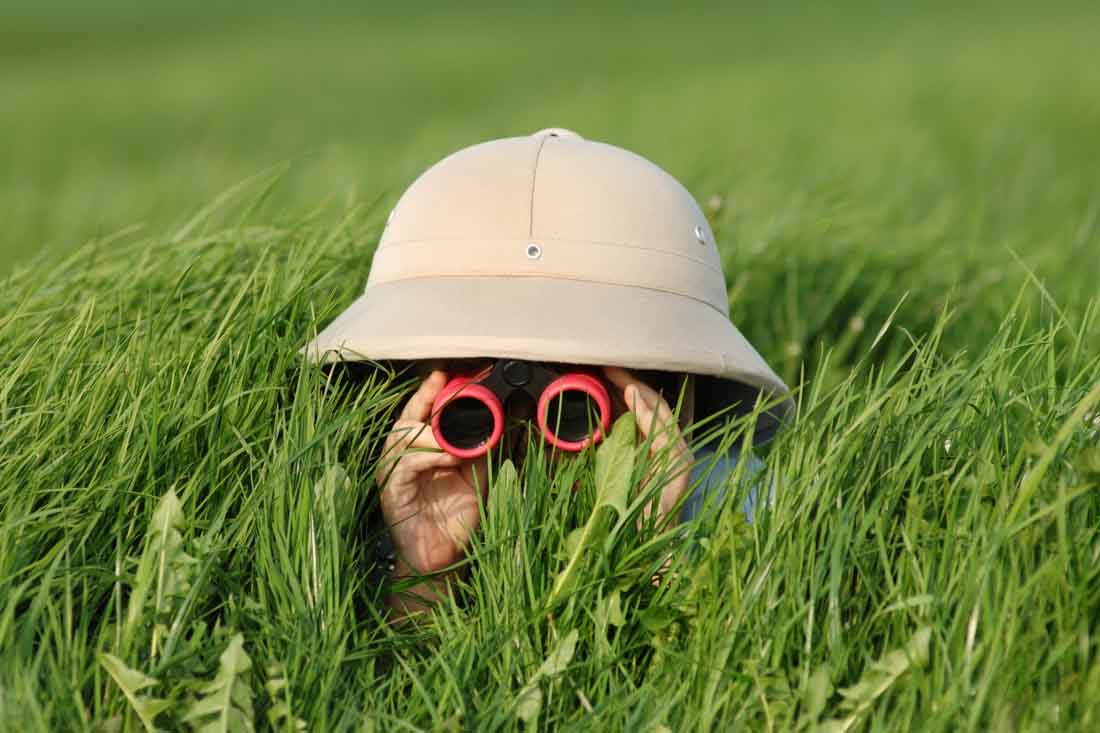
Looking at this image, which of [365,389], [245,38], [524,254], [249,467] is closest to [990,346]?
[524,254]

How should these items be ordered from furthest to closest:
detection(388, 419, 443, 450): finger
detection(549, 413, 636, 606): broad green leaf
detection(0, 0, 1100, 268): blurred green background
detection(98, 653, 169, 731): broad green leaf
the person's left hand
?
detection(0, 0, 1100, 268): blurred green background → detection(388, 419, 443, 450): finger → the person's left hand → detection(549, 413, 636, 606): broad green leaf → detection(98, 653, 169, 731): broad green leaf

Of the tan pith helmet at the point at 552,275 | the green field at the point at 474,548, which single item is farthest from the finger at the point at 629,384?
the green field at the point at 474,548

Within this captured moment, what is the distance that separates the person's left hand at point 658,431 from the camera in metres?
2.15

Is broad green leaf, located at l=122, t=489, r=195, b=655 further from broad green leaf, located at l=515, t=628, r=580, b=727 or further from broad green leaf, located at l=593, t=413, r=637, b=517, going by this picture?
broad green leaf, located at l=593, t=413, r=637, b=517

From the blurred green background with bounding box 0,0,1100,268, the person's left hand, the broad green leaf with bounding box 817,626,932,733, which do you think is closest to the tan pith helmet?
the person's left hand

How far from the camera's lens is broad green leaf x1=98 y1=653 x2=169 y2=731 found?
1708 millimetres

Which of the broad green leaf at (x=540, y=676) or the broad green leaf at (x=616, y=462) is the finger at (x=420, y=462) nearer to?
the broad green leaf at (x=616, y=462)

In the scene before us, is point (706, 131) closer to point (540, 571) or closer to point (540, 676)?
point (540, 571)

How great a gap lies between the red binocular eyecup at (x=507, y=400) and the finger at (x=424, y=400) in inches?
0.5

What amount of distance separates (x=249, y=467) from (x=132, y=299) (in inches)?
34.9

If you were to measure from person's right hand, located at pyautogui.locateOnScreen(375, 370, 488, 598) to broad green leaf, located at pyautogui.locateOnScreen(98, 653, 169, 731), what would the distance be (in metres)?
0.61

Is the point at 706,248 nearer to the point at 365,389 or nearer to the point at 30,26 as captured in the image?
the point at 365,389

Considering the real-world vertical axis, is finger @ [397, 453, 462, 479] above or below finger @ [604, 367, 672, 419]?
below

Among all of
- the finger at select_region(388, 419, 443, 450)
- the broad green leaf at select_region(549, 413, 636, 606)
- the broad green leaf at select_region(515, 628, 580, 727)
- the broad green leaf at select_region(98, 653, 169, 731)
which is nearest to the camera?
the broad green leaf at select_region(98, 653, 169, 731)
